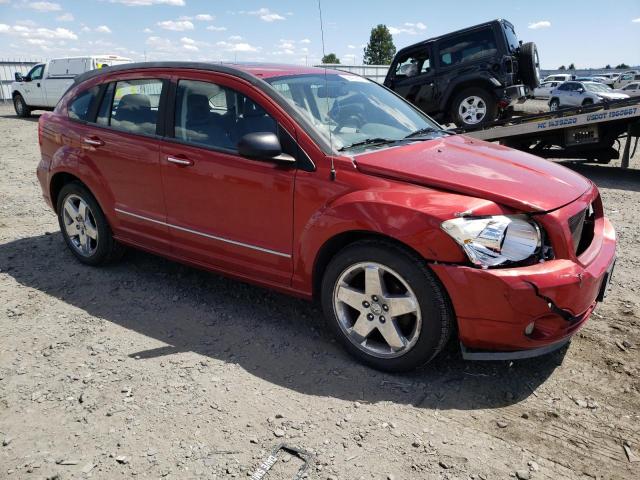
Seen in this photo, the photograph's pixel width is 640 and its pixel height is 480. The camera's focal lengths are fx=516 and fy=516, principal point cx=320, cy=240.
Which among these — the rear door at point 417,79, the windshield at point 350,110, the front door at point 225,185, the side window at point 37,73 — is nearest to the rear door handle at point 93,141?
the front door at point 225,185

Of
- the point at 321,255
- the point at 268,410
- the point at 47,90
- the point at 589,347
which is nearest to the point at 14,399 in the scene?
the point at 268,410

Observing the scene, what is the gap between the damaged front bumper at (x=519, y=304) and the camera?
251cm

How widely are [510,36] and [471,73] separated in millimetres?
1134

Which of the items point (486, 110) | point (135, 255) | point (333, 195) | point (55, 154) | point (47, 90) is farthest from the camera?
point (47, 90)

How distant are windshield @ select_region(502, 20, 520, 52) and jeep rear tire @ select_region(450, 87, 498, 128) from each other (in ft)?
3.41

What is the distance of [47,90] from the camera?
17.7 meters

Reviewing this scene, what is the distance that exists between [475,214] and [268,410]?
1.46 metres

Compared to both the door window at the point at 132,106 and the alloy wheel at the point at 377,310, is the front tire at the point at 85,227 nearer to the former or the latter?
the door window at the point at 132,106

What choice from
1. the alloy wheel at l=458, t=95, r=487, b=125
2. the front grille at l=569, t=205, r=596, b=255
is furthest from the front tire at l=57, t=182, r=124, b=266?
the alloy wheel at l=458, t=95, r=487, b=125

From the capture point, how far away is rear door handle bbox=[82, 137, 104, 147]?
4160 millimetres

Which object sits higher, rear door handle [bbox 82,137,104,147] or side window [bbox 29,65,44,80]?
side window [bbox 29,65,44,80]

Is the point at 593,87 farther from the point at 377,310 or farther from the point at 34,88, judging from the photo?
the point at 377,310

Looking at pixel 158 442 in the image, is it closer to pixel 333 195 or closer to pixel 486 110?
pixel 333 195

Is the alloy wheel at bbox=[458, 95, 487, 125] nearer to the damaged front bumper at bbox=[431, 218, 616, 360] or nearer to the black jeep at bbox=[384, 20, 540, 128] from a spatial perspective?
the black jeep at bbox=[384, 20, 540, 128]
